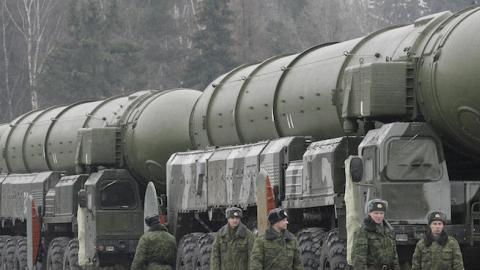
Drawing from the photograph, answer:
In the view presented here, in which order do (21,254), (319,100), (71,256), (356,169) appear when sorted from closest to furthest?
(356,169) < (319,100) < (71,256) < (21,254)

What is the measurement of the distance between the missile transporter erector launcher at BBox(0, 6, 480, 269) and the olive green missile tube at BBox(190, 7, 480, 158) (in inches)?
0.8

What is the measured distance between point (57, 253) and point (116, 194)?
2714mm

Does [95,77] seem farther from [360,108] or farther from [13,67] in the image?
[360,108]

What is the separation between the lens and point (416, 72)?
15.3 m

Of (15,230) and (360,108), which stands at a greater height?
(360,108)

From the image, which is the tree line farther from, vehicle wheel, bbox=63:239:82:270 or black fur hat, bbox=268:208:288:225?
black fur hat, bbox=268:208:288:225

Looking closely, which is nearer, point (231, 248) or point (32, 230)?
point (231, 248)

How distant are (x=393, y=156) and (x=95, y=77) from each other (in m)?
41.1

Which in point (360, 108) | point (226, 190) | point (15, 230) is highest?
point (360, 108)

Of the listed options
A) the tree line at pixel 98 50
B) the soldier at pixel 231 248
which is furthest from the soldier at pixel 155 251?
the tree line at pixel 98 50

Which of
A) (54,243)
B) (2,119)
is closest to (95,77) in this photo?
(2,119)

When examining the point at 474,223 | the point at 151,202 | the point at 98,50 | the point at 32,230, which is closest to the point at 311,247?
the point at 474,223

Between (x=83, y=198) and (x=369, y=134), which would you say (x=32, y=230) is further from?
(x=369, y=134)

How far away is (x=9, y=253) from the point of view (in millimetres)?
29984
